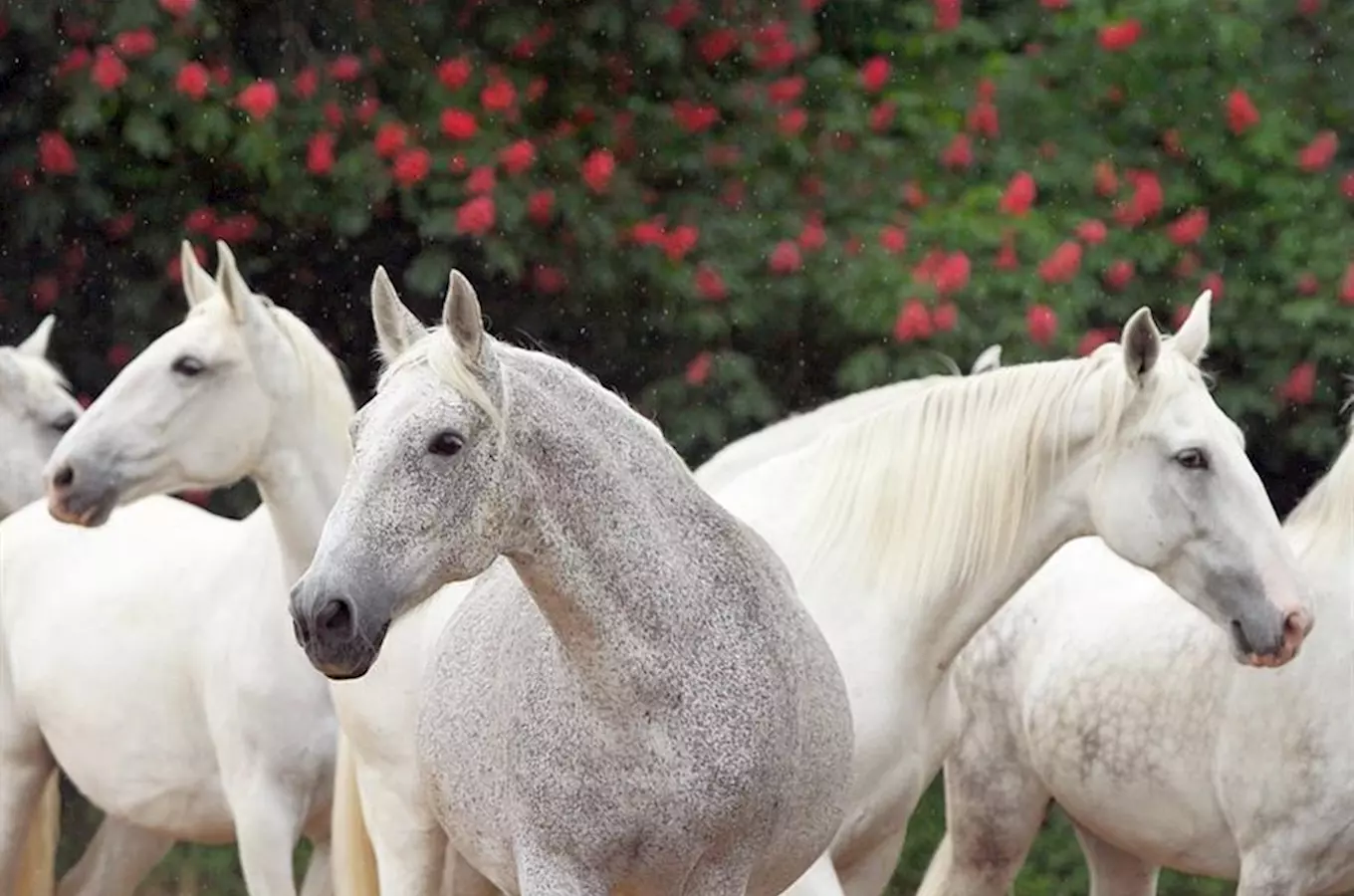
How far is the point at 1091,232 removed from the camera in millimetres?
7781

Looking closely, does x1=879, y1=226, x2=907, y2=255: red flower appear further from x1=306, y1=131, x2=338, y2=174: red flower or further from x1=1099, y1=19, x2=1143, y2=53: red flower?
x1=306, y1=131, x2=338, y2=174: red flower

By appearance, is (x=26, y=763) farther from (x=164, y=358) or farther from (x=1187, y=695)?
(x=1187, y=695)

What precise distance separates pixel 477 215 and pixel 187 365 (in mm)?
1627

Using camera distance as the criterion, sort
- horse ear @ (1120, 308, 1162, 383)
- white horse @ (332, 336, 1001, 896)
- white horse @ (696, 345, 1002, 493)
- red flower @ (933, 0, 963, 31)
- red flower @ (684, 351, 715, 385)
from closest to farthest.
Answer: horse ear @ (1120, 308, 1162, 383) < white horse @ (332, 336, 1001, 896) < white horse @ (696, 345, 1002, 493) < red flower @ (684, 351, 715, 385) < red flower @ (933, 0, 963, 31)

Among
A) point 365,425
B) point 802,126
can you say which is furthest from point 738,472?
point 365,425

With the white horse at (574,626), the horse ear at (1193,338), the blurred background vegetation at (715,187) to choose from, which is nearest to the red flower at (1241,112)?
the blurred background vegetation at (715,187)

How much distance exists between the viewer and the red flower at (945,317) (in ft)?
24.7

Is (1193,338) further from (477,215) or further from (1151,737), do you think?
(477,215)

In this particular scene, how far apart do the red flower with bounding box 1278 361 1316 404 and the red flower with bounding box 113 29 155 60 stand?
335 cm

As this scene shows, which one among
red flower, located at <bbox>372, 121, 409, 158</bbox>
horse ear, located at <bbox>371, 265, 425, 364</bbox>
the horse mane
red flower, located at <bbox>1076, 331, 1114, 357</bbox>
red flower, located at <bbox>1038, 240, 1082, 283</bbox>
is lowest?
red flower, located at <bbox>1076, 331, 1114, 357</bbox>

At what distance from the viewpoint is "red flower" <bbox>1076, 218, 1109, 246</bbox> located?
779 cm

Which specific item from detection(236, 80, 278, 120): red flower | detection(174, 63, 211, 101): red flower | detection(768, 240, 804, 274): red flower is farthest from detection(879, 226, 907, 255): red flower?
detection(174, 63, 211, 101): red flower

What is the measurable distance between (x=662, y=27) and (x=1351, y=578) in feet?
9.56

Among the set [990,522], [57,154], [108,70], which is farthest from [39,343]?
[990,522]
